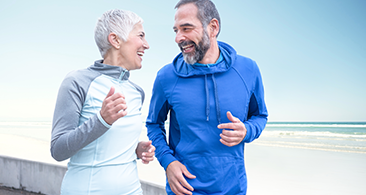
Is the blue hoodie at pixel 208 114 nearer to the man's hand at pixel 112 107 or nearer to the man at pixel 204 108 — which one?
the man at pixel 204 108

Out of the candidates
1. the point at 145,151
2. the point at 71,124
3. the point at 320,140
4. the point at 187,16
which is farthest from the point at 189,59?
the point at 320,140

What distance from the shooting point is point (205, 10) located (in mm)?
1573

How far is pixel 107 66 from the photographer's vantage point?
1.35 meters

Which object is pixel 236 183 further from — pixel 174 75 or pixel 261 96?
pixel 174 75

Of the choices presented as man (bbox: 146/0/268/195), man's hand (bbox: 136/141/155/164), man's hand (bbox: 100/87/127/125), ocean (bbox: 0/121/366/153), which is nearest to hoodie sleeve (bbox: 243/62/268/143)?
man (bbox: 146/0/268/195)

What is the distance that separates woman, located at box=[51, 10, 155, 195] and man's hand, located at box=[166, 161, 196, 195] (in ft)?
0.45

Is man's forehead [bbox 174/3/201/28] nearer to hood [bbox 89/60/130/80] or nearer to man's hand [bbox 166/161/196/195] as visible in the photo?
hood [bbox 89/60/130/80]

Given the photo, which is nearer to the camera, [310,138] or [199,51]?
[199,51]

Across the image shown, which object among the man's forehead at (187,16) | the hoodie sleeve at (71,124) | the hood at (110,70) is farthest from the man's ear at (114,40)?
the man's forehead at (187,16)

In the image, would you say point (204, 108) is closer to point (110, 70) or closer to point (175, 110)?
point (175, 110)

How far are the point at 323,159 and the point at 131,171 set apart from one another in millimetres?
7696

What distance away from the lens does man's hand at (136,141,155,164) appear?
1410 mm

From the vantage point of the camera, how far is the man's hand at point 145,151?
1410 millimetres

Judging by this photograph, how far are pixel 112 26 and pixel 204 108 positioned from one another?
651 millimetres
